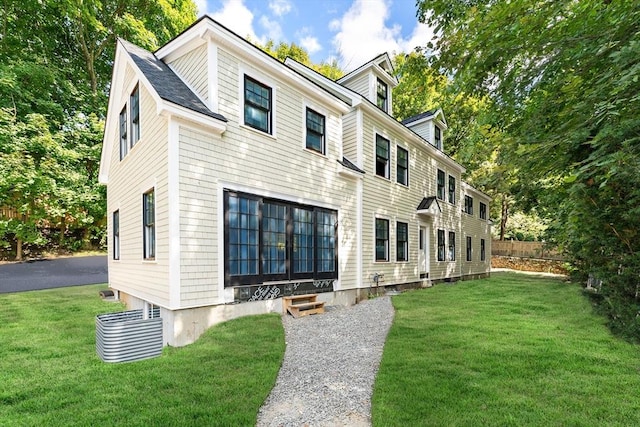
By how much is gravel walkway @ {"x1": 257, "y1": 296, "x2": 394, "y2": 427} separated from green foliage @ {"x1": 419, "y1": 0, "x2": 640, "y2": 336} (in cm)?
387

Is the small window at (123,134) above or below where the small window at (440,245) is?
above

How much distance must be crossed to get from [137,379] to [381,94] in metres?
12.6

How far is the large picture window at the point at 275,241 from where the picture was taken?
7.05 m

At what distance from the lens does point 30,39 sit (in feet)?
64.3

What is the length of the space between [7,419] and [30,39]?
24901 mm

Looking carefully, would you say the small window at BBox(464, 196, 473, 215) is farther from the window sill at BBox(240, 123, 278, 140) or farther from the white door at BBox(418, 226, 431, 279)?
the window sill at BBox(240, 123, 278, 140)

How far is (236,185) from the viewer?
23.4ft

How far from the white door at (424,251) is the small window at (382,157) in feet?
11.6

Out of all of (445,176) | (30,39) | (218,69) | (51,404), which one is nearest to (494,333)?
(51,404)

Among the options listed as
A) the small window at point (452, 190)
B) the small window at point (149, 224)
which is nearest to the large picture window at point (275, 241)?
the small window at point (149, 224)

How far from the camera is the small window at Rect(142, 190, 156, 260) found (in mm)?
7227

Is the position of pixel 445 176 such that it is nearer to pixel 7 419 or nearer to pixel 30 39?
pixel 7 419

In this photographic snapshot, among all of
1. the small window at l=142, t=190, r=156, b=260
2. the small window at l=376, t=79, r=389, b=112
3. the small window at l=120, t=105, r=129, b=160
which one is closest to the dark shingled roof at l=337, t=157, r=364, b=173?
the small window at l=376, t=79, r=389, b=112

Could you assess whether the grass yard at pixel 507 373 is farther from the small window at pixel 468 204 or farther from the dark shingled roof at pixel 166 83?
the small window at pixel 468 204
